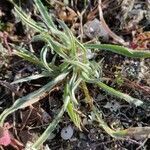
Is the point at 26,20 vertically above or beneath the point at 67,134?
above

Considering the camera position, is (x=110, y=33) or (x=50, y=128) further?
(x=110, y=33)

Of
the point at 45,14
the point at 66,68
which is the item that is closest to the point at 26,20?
the point at 45,14

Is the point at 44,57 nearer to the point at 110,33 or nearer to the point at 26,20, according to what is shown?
the point at 26,20

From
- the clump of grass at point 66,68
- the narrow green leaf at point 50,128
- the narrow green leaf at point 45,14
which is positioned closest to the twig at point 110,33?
the clump of grass at point 66,68

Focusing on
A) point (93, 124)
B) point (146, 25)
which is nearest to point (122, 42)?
point (146, 25)

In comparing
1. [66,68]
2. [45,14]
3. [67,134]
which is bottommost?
[67,134]

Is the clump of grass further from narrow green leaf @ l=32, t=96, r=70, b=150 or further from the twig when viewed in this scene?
the twig

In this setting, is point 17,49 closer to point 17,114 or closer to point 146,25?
point 17,114

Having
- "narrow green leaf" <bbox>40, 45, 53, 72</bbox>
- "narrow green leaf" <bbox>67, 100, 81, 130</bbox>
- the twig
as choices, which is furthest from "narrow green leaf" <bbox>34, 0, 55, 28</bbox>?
"narrow green leaf" <bbox>67, 100, 81, 130</bbox>

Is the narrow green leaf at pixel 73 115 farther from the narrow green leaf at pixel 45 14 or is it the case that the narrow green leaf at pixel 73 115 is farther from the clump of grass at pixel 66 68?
the narrow green leaf at pixel 45 14
